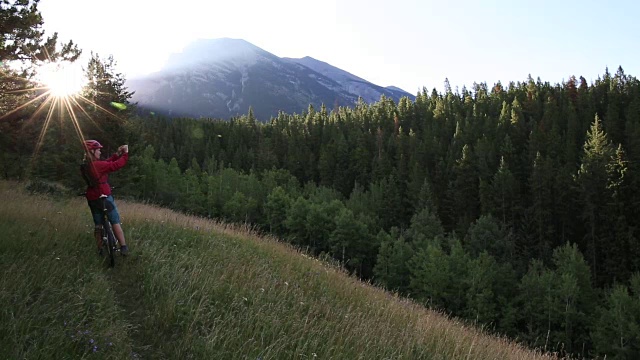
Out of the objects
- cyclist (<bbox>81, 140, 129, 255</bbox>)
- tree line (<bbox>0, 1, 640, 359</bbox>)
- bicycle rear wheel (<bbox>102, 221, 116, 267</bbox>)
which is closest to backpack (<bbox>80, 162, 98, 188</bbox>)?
cyclist (<bbox>81, 140, 129, 255</bbox>)

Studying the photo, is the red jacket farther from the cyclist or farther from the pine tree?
the pine tree

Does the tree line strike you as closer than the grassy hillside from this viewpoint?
No

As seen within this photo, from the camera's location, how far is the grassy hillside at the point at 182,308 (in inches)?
176

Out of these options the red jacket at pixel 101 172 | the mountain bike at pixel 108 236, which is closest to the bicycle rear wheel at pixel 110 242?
the mountain bike at pixel 108 236

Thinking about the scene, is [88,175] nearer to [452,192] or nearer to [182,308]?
[182,308]

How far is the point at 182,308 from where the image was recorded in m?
5.53

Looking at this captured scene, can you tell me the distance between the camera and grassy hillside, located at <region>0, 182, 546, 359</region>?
448 cm

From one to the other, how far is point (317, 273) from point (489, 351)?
376cm

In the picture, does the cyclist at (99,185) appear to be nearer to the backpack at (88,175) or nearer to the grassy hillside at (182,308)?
the backpack at (88,175)

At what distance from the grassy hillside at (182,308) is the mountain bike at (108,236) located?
0.75 ft

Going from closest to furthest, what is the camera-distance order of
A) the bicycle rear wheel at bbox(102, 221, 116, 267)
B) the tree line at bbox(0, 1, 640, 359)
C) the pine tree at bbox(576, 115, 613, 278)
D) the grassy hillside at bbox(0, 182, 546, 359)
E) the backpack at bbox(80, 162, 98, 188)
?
the grassy hillside at bbox(0, 182, 546, 359)
the bicycle rear wheel at bbox(102, 221, 116, 267)
the backpack at bbox(80, 162, 98, 188)
the tree line at bbox(0, 1, 640, 359)
the pine tree at bbox(576, 115, 613, 278)

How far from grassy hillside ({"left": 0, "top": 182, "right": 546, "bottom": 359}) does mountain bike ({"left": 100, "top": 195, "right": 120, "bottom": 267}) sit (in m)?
0.23

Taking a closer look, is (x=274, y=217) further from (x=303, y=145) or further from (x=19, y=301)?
(x=19, y=301)

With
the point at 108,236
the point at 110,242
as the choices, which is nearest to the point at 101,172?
the point at 108,236
